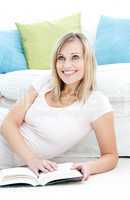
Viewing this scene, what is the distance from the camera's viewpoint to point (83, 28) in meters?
2.93

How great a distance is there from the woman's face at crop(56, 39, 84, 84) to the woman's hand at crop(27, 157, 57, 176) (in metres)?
0.38

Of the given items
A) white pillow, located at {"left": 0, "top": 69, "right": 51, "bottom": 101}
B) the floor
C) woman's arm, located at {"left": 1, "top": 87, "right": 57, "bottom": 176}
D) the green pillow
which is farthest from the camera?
the green pillow

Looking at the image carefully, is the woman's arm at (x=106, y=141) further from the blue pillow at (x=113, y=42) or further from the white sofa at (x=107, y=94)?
the blue pillow at (x=113, y=42)

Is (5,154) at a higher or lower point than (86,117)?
lower

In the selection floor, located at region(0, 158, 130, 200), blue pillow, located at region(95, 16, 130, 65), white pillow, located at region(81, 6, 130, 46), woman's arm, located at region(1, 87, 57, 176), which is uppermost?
white pillow, located at region(81, 6, 130, 46)

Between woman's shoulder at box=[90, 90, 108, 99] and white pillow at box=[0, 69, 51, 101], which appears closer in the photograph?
woman's shoulder at box=[90, 90, 108, 99]

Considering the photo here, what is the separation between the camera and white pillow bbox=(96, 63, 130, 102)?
1945mm

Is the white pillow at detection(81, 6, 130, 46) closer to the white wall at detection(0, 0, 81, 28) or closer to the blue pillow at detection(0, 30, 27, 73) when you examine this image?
the white wall at detection(0, 0, 81, 28)

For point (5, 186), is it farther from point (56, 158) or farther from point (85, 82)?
point (85, 82)

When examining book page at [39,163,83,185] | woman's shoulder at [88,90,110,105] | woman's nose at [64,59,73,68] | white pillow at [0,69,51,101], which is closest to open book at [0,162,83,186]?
book page at [39,163,83,185]

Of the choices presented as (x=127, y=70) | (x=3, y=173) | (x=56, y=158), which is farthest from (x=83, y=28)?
(x=3, y=173)

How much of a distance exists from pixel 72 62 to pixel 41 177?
523 millimetres

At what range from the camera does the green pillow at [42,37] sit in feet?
9.11

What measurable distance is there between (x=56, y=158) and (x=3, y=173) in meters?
0.37
